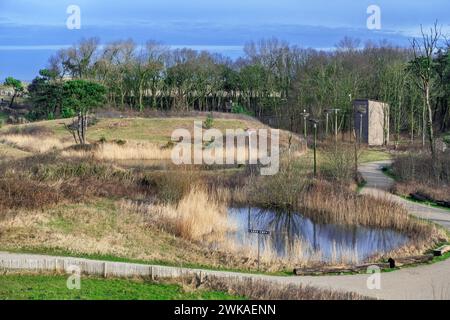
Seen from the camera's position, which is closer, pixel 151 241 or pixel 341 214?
pixel 151 241

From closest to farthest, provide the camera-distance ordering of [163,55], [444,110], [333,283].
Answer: [333,283]
[444,110]
[163,55]

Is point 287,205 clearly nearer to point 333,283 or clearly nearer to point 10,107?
point 333,283

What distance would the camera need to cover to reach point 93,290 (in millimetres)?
10414

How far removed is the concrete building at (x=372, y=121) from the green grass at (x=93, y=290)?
29.7 m

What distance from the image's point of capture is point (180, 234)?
16.1m

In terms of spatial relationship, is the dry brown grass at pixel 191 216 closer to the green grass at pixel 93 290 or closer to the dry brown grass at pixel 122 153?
the green grass at pixel 93 290

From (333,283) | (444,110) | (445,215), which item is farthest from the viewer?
(444,110)

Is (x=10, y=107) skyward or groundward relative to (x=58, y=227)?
skyward

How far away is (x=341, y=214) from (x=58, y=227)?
861 centimetres

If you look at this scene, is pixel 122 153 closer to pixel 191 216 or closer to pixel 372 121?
pixel 191 216

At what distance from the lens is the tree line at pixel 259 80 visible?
4391cm

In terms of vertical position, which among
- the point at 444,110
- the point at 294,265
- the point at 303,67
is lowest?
the point at 294,265

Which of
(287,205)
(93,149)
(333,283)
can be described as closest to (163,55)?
(93,149)

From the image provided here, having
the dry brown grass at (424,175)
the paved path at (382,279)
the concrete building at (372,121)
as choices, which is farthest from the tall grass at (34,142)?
the paved path at (382,279)
